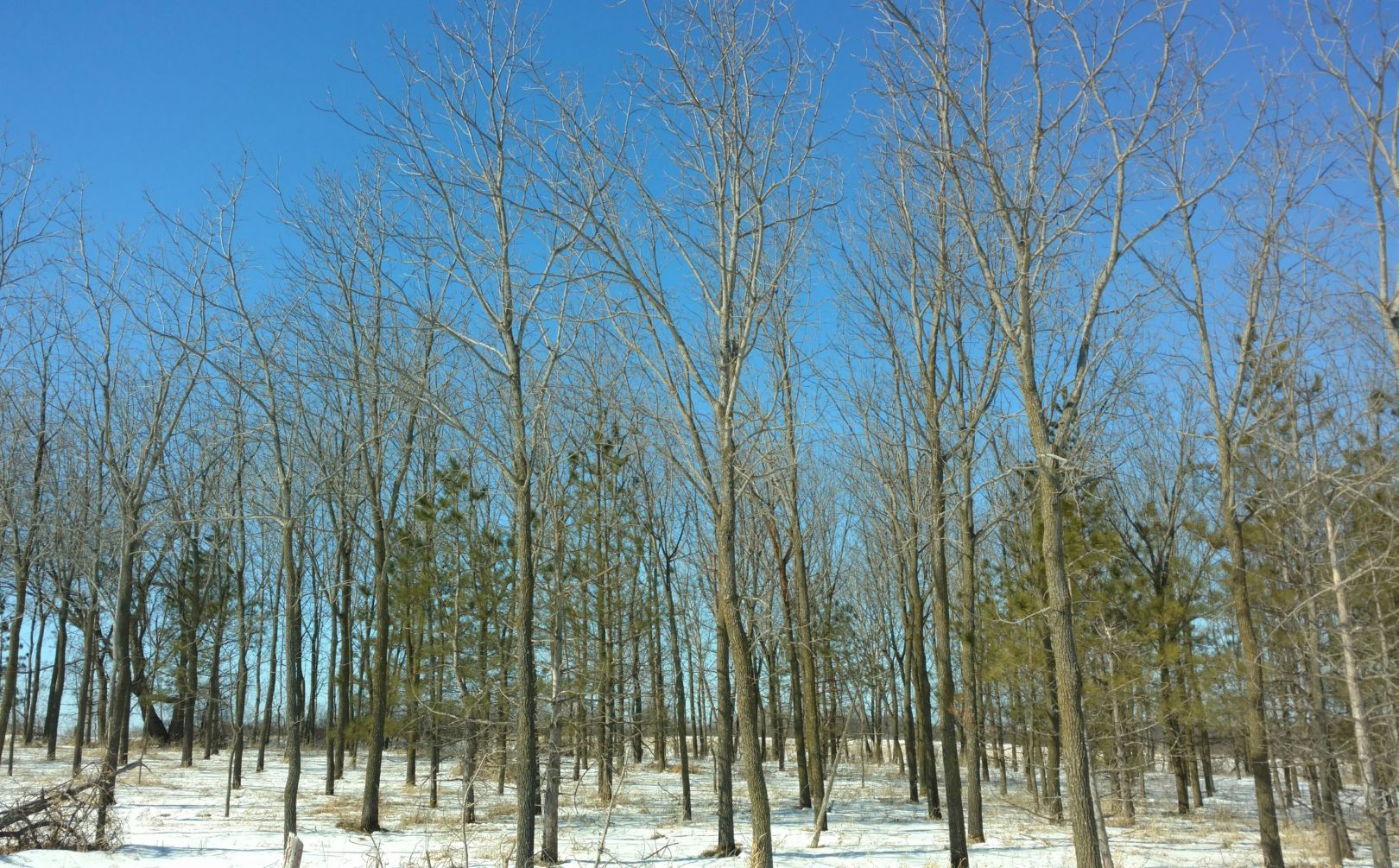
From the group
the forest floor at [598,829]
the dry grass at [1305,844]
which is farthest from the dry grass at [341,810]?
the dry grass at [1305,844]

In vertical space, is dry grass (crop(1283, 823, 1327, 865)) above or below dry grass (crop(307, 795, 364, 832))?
below

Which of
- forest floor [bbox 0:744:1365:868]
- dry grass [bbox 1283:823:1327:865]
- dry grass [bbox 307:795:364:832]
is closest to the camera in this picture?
forest floor [bbox 0:744:1365:868]

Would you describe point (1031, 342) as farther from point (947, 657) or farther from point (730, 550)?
point (947, 657)

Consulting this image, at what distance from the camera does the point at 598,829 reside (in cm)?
1669

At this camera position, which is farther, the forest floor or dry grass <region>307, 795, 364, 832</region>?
dry grass <region>307, 795, 364, 832</region>

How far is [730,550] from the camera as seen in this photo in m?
7.54

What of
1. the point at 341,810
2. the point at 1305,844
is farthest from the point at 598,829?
the point at 1305,844

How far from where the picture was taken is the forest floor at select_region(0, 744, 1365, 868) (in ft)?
36.8

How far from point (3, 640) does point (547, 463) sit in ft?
74.4

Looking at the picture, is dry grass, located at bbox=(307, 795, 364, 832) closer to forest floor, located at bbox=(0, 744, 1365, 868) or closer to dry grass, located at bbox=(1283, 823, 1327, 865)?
forest floor, located at bbox=(0, 744, 1365, 868)

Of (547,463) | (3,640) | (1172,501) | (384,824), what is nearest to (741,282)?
(547,463)

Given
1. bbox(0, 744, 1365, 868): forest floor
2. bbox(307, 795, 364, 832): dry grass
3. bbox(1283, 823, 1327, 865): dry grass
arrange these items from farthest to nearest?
bbox(307, 795, 364, 832): dry grass < bbox(1283, 823, 1327, 865): dry grass < bbox(0, 744, 1365, 868): forest floor

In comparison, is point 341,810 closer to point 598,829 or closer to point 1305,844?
point 598,829

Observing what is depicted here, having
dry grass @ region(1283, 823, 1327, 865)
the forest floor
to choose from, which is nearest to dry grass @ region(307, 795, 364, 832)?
the forest floor
